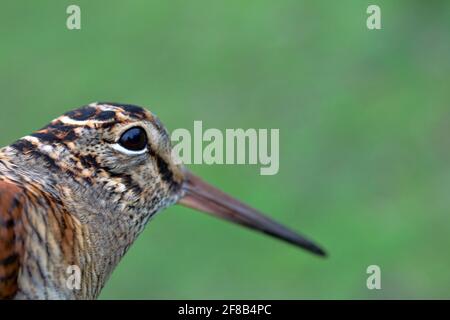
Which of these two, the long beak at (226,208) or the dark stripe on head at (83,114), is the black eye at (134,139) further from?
the long beak at (226,208)

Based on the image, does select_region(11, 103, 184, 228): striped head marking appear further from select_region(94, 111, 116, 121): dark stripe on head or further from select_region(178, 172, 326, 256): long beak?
select_region(178, 172, 326, 256): long beak

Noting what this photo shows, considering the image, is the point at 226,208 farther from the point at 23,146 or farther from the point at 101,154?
the point at 23,146

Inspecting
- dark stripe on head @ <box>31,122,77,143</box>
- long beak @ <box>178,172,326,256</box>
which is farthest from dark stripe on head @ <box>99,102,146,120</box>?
long beak @ <box>178,172,326,256</box>

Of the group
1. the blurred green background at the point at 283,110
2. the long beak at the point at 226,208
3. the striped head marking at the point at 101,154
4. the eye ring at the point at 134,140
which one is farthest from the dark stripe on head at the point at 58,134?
the blurred green background at the point at 283,110

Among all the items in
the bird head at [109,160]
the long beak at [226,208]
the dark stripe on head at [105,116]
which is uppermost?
the dark stripe on head at [105,116]

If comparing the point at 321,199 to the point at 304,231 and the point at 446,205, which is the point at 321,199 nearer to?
the point at 304,231

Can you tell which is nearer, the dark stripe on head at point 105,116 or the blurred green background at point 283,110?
the dark stripe on head at point 105,116
